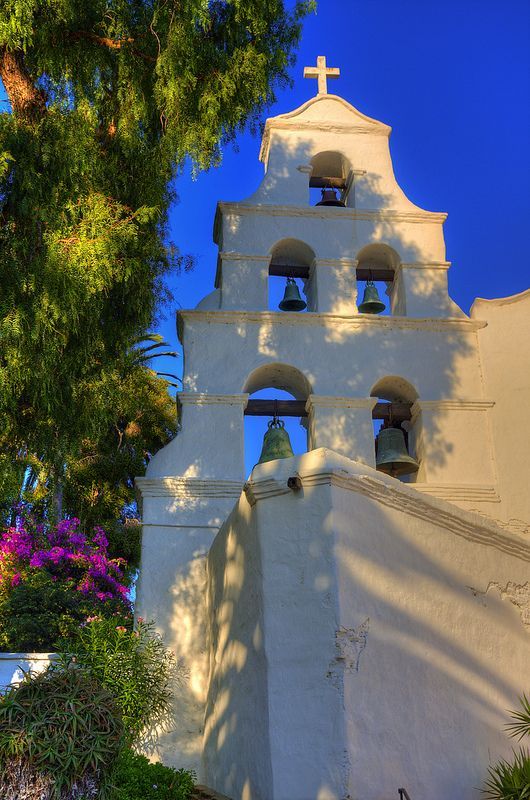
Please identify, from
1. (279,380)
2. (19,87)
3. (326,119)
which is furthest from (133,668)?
(326,119)

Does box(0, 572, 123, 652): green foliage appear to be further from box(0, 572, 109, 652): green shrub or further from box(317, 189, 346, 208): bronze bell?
box(317, 189, 346, 208): bronze bell

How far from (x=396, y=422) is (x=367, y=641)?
17.4ft

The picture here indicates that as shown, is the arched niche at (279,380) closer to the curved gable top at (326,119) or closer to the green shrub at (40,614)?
the curved gable top at (326,119)

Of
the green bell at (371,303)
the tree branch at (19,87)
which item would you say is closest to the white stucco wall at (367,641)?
the tree branch at (19,87)

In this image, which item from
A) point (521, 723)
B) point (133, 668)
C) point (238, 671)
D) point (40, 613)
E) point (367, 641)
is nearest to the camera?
point (367, 641)

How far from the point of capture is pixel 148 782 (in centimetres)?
643

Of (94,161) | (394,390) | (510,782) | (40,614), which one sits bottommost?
(510,782)

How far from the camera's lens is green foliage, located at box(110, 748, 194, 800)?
6.23 m

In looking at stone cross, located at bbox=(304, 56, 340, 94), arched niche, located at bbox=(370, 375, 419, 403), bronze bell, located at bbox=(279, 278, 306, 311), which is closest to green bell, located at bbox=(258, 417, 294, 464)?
arched niche, located at bbox=(370, 375, 419, 403)

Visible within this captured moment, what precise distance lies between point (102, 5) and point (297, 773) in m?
7.35

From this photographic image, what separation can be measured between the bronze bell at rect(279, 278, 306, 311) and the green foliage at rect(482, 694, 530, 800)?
5.77 m

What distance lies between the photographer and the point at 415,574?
6.07 meters

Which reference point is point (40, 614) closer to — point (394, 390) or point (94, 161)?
point (394, 390)

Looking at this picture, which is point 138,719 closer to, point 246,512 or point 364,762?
point 246,512
